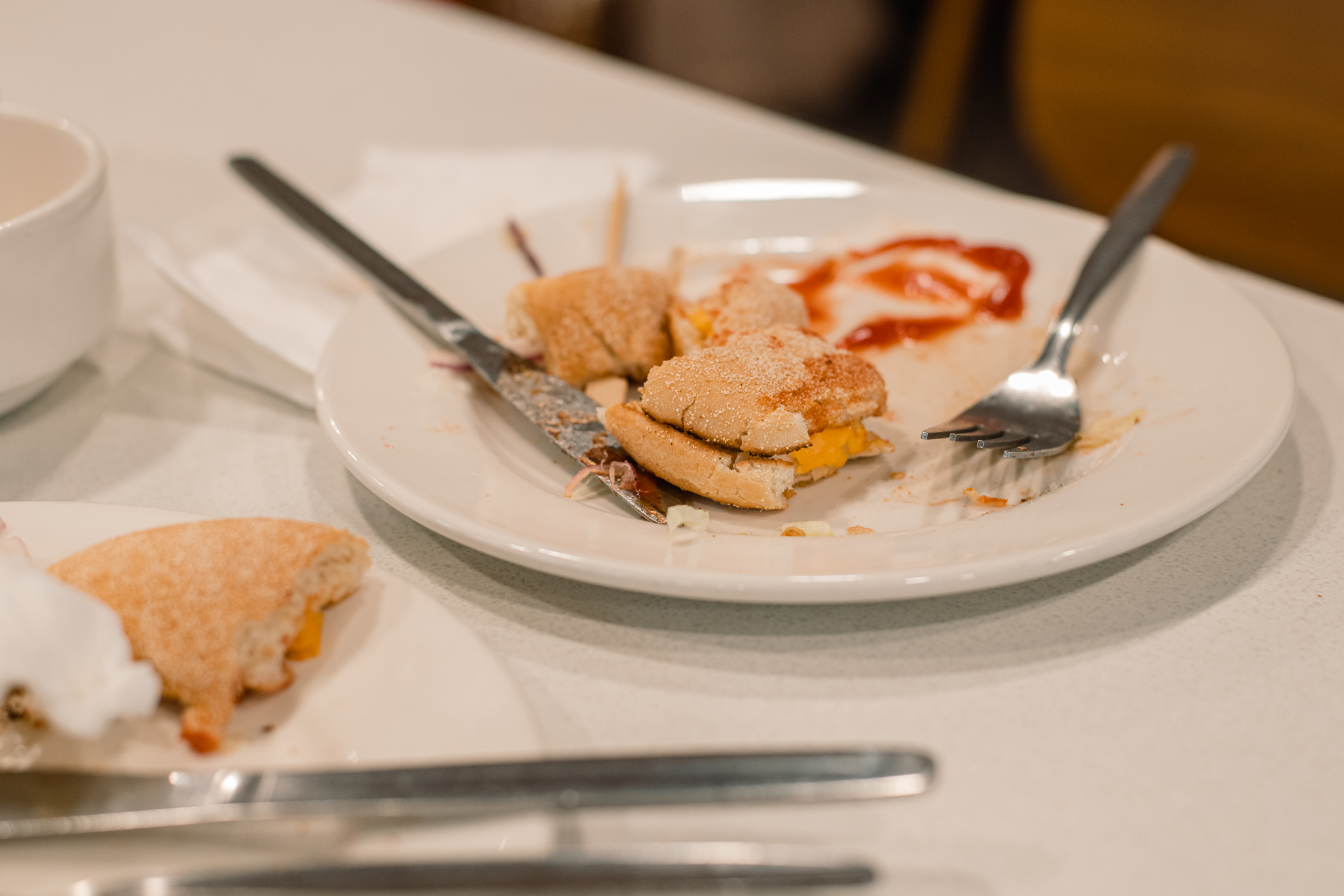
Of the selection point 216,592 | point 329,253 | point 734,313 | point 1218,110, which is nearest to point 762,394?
point 734,313

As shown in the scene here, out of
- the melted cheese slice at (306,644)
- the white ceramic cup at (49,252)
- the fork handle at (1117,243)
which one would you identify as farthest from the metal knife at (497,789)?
the fork handle at (1117,243)

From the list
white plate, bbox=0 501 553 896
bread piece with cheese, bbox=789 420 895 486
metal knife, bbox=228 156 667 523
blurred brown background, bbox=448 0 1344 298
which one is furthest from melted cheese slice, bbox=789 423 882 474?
blurred brown background, bbox=448 0 1344 298

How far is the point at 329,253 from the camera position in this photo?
132 centimetres

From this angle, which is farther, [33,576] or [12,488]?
[12,488]

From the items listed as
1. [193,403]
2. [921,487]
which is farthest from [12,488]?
[921,487]

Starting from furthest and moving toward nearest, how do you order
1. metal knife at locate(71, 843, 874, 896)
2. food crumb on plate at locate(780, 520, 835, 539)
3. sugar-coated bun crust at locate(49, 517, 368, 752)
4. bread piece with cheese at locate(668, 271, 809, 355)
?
bread piece with cheese at locate(668, 271, 809, 355), food crumb on plate at locate(780, 520, 835, 539), sugar-coated bun crust at locate(49, 517, 368, 752), metal knife at locate(71, 843, 874, 896)

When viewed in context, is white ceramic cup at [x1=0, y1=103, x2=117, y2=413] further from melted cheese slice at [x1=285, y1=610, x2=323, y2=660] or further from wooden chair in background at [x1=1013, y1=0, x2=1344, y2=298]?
wooden chair in background at [x1=1013, y1=0, x2=1344, y2=298]

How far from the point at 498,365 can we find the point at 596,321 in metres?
0.11

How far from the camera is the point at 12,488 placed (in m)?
0.94

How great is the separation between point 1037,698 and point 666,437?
0.35 m

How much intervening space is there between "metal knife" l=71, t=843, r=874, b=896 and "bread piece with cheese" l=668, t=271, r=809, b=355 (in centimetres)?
56

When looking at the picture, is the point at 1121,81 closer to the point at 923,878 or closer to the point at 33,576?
the point at 923,878

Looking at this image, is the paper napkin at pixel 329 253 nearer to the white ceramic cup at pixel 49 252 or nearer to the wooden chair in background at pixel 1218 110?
the white ceramic cup at pixel 49 252

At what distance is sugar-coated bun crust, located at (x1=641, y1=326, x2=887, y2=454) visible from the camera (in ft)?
2.77
